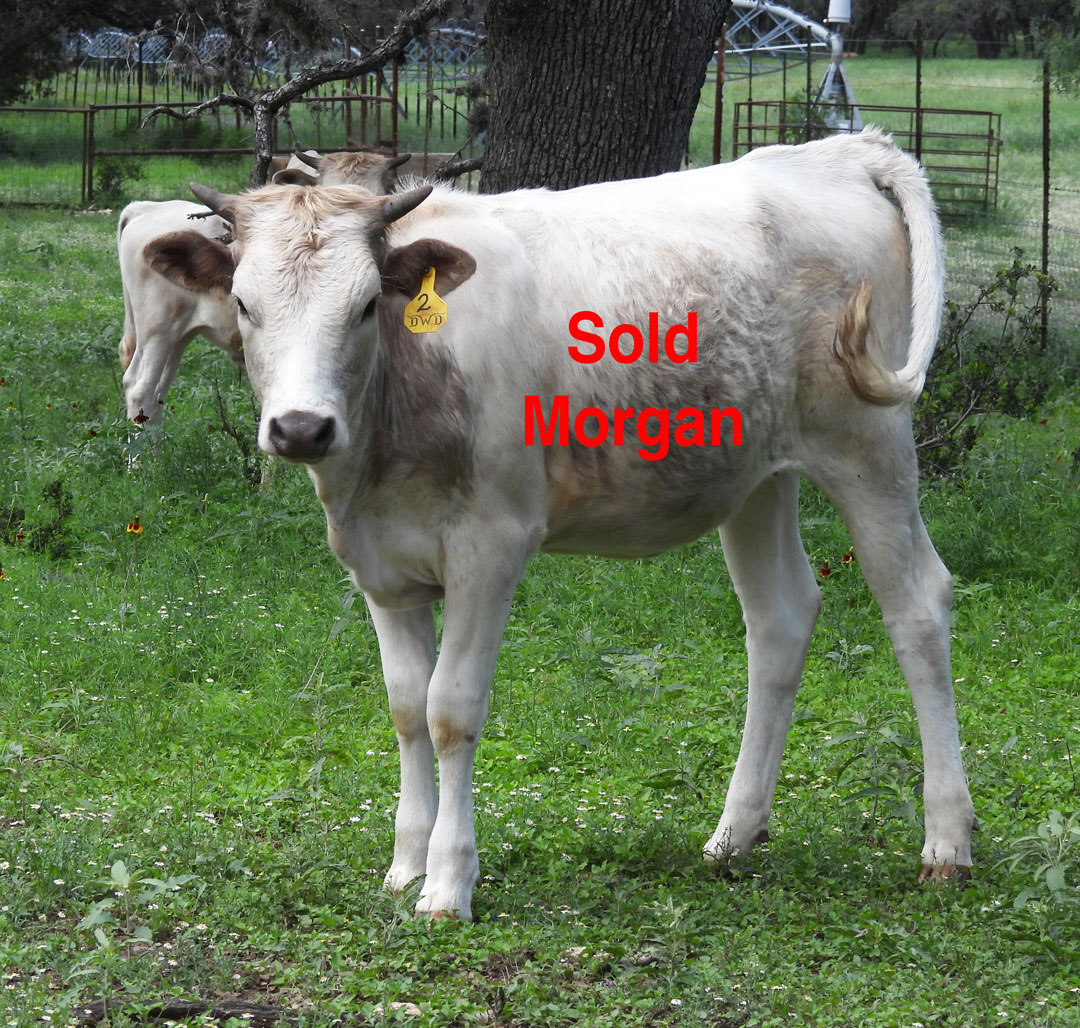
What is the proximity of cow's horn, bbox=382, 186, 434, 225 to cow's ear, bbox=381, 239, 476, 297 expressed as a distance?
0.30 ft

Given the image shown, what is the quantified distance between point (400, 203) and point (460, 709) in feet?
4.67

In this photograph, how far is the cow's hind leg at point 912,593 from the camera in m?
4.57

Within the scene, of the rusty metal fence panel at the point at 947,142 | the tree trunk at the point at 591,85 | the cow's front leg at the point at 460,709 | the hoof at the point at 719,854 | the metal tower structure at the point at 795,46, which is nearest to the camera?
the cow's front leg at the point at 460,709

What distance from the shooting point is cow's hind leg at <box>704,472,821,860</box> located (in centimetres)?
482

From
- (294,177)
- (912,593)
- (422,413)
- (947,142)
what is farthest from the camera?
(947,142)

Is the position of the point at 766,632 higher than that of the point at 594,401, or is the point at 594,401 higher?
the point at 594,401

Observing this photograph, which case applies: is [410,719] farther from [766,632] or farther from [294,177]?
[294,177]

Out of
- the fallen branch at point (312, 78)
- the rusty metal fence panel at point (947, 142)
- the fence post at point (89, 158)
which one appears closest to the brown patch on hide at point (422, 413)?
the fallen branch at point (312, 78)

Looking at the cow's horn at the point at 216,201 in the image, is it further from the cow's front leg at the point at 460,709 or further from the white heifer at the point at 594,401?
the cow's front leg at the point at 460,709

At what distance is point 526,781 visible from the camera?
5363mm

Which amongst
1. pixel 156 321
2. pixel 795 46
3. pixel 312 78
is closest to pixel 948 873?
pixel 312 78

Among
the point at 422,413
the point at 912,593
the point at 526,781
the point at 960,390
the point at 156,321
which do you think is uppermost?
the point at 422,413

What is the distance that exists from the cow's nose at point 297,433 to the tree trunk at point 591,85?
157 inches


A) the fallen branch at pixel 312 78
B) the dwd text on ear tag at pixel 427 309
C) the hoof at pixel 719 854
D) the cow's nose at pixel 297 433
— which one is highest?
the fallen branch at pixel 312 78
